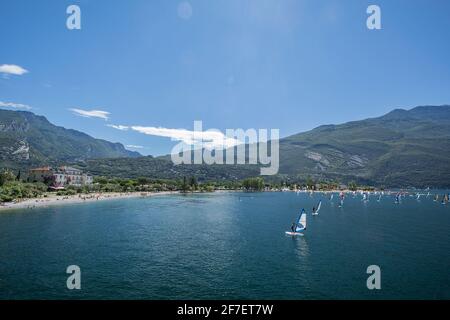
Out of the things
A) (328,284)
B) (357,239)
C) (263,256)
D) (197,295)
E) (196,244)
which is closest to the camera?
(197,295)

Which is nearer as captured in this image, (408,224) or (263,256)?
(263,256)
